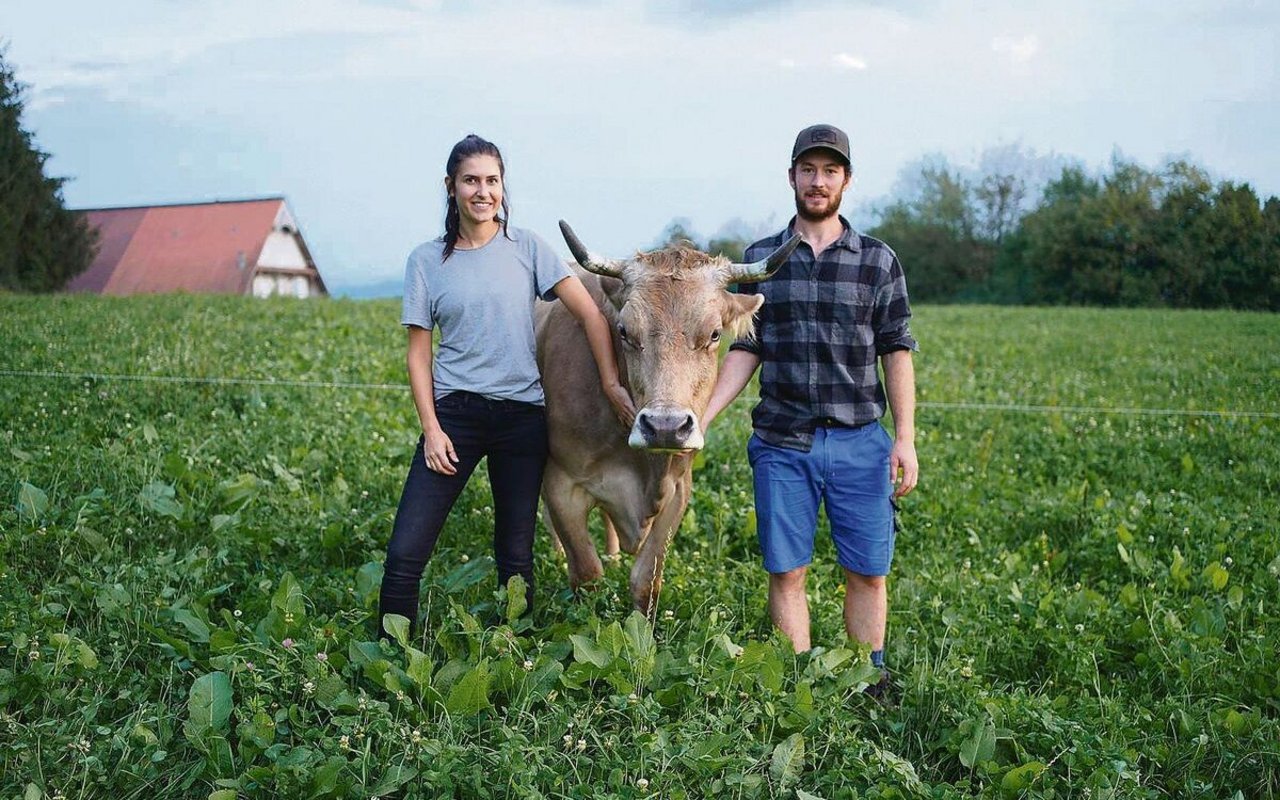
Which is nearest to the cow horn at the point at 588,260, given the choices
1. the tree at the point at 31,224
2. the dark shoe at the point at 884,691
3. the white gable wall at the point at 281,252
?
the dark shoe at the point at 884,691

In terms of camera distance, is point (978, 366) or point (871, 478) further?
point (978, 366)

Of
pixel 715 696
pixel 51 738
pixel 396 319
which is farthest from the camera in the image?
pixel 396 319

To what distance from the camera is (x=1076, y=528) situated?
23.7 ft

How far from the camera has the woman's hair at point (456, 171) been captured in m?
4.64

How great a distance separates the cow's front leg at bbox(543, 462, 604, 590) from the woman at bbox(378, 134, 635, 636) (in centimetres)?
73

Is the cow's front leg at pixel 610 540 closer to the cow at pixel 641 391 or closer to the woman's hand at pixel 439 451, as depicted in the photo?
the cow at pixel 641 391

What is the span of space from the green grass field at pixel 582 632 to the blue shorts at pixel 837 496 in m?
→ 0.45

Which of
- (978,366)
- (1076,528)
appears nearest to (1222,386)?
(978,366)

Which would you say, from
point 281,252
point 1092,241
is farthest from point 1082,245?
point 281,252

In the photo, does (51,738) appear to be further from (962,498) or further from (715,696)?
(962,498)

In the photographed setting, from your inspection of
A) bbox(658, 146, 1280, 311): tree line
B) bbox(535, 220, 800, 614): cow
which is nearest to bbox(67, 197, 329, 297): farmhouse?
bbox(658, 146, 1280, 311): tree line

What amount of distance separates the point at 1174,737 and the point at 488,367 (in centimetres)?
346

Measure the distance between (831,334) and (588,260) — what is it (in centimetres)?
133

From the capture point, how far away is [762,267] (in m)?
4.97
